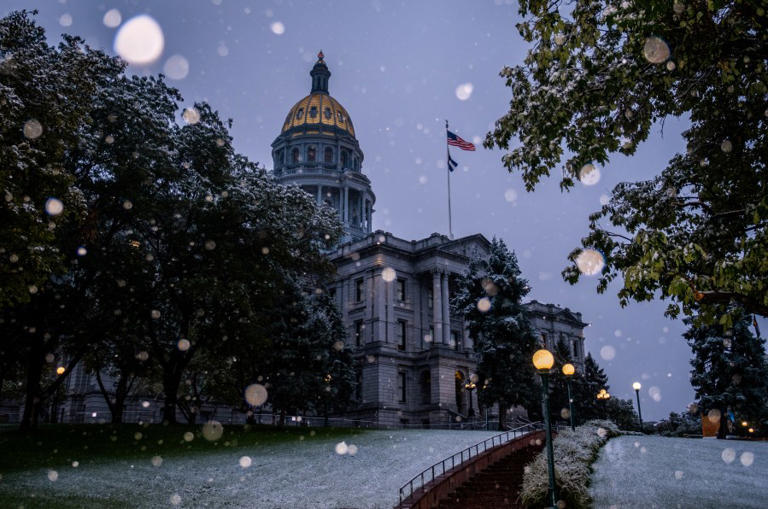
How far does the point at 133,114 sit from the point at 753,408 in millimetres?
43794

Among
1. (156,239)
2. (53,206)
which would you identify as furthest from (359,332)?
(53,206)

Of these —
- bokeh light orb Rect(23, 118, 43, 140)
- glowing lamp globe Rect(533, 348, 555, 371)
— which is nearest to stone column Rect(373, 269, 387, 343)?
bokeh light orb Rect(23, 118, 43, 140)

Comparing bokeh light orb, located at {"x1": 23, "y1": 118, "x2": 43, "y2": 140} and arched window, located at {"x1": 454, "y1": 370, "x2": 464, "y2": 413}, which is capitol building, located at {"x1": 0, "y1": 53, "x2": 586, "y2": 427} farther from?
bokeh light orb, located at {"x1": 23, "y1": 118, "x2": 43, "y2": 140}

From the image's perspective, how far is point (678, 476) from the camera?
20094 millimetres

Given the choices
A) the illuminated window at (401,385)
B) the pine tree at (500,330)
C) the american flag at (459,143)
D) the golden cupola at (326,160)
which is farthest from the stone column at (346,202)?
the pine tree at (500,330)

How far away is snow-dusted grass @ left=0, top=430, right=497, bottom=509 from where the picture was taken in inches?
672

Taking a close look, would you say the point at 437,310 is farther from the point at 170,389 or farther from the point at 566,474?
the point at 566,474

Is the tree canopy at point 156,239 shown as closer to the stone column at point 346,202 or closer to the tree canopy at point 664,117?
the tree canopy at point 664,117

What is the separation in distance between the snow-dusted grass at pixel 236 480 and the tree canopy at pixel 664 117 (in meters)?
10.1

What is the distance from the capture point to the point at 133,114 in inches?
1017

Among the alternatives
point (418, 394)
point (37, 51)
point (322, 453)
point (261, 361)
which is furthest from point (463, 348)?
point (37, 51)

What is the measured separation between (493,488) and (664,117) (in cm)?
1185

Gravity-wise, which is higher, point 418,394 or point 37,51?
point 37,51

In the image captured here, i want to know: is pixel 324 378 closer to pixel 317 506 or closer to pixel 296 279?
pixel 296 279
